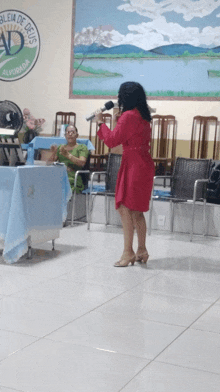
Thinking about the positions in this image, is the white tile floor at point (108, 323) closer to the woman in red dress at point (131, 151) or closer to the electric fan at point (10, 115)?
the woman in red dress at point (131, 151)

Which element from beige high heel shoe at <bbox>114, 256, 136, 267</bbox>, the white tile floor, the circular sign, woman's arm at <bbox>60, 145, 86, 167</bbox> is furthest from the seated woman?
the circular sign

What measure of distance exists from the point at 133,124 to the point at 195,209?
199 centimetres

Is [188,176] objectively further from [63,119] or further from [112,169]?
[63,119]

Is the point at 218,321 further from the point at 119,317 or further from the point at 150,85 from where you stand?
the point at 150,85

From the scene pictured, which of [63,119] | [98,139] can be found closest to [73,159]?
[98,139]

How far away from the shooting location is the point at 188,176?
525 centimetres

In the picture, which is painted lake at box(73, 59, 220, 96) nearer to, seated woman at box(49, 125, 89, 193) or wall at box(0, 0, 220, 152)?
wall at box(0, 0, 220, 152)

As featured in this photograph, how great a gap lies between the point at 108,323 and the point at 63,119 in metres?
6.02

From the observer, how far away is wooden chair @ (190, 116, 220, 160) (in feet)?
23.9

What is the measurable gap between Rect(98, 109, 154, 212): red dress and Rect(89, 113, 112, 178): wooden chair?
3490mm

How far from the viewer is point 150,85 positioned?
766 centimetres

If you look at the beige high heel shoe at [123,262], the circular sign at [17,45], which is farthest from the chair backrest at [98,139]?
the beige high heel shoe at [123,262]

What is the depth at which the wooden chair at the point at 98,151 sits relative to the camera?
7.37 meters

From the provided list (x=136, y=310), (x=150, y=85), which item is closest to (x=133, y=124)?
(x=136, y=310)
